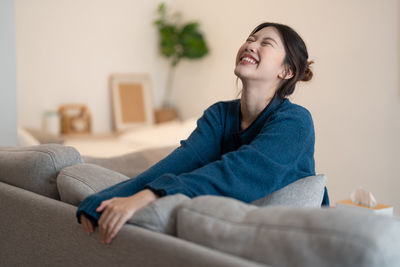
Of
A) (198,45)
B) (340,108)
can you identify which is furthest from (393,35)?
(198,45)

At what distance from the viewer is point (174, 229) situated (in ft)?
3.82

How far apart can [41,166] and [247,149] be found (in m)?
0.68

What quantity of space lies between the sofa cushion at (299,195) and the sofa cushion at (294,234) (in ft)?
1.03

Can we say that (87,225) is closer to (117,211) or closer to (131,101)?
(117,211)

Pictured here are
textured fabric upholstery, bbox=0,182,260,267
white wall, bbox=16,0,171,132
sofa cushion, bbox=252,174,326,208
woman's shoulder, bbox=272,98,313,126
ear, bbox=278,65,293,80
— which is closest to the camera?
textured fabric upholstery, bbox=0,182,260,267

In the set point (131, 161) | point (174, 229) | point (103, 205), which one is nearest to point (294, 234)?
point (174, 229)

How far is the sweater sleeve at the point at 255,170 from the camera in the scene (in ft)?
4.30

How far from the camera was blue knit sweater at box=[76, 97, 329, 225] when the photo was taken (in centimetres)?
132

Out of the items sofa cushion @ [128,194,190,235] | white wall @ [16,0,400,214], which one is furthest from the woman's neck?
white wall @ [16,0,400,214]

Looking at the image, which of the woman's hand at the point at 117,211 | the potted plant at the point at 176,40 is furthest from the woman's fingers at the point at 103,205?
the potted plant at the point at 176,40

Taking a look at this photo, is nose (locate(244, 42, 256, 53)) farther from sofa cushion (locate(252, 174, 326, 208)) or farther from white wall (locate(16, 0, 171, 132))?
white wall (locate(16, 0, 171, 132))

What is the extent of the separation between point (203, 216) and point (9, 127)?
7.18 feet

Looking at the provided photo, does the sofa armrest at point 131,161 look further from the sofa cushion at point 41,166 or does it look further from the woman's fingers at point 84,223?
the woman's fingers at point 84,223

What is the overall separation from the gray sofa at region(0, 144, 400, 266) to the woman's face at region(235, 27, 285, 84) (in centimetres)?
40
